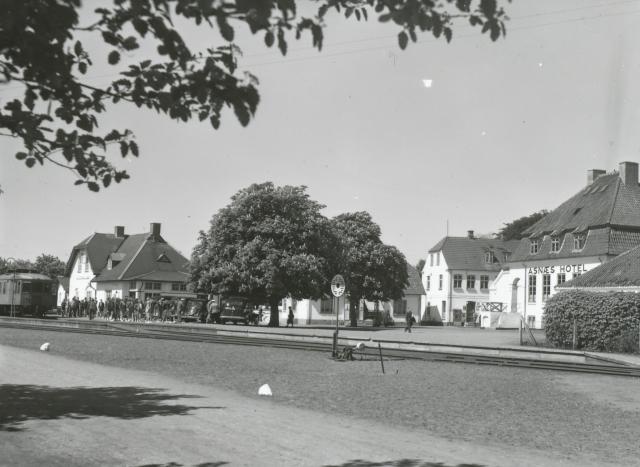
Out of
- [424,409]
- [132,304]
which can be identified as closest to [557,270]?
[132,304]

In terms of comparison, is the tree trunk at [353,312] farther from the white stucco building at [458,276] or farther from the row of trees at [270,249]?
the white stucco building at [458,276]

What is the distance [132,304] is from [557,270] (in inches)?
1352

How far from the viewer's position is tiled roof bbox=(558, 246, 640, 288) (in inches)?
1444

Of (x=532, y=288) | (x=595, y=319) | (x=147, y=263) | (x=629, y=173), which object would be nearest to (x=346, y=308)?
(x=147, y=263)

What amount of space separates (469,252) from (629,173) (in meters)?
29.1

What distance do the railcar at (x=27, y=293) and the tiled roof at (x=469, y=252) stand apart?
1729 inches

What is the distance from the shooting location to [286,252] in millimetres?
51906

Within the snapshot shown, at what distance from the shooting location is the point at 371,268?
227ft

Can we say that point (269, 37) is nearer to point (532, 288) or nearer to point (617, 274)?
point (617, 274)

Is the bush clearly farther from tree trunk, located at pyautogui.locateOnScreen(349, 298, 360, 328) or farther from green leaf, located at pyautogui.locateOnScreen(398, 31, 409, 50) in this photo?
green leaf, located at pyautogui.locateOnScreen(398, 31, 409, 50)

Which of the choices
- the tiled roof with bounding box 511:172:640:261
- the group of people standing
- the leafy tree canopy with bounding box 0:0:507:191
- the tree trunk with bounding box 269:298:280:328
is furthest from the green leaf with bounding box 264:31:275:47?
the tiled roof with bounding box 511:172:640:261

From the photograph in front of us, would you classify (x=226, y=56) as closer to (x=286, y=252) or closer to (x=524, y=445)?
(x=524, y=445)

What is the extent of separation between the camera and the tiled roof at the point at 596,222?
2280 inches

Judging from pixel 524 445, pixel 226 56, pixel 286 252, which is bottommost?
pixel 524 445
